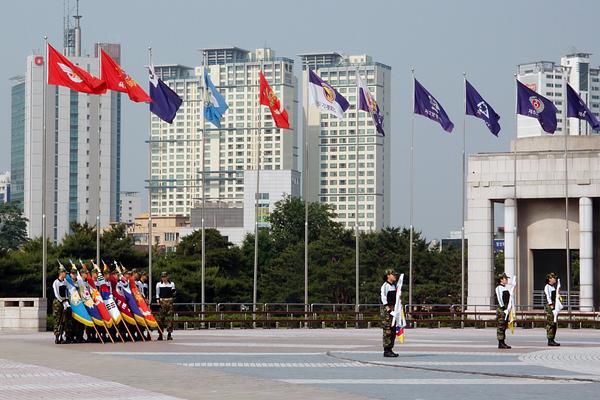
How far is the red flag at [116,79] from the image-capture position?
136 ft

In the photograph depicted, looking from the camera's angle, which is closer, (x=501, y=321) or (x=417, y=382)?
(x=417, y=382)

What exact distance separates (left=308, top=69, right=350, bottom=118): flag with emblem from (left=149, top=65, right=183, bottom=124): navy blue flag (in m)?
6.27

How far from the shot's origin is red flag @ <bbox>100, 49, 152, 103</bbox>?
4156 centimetres

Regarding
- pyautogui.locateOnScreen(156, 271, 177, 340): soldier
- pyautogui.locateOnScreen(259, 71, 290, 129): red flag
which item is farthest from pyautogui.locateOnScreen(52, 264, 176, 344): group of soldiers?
pyautogui.locateOnScreen(259, 71, 290, 129): red flag

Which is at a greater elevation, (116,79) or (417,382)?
(116,79)

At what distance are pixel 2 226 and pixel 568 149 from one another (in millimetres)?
101842

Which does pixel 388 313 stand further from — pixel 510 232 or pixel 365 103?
pixel 510 232

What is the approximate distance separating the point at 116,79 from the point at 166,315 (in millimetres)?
11093

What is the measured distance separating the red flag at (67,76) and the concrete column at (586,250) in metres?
24.7

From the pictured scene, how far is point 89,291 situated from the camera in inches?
1225

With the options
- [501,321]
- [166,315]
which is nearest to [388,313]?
[501,321]

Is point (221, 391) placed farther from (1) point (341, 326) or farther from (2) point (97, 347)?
(1) point (341, 326)

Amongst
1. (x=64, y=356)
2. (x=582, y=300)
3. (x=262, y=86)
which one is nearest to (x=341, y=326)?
(x=262, y=86)

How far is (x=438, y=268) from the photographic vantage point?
341 ft
